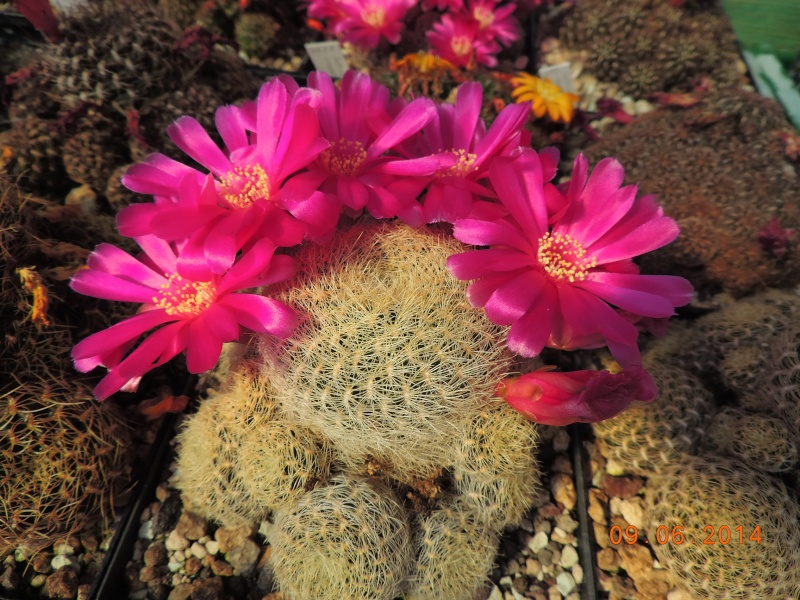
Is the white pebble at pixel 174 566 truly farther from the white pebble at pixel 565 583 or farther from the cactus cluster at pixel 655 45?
the cactus cluster at pixel 655 45

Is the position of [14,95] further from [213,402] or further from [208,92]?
[213,402]

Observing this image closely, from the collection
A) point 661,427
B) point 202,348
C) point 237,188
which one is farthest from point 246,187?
point 661,427

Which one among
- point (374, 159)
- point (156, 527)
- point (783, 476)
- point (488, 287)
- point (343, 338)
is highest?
point (374, 159)

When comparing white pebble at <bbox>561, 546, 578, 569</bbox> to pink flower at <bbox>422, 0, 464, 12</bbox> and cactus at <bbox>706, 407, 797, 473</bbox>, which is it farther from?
pink flower at <bbox>422, 0, 464, 12</bbox>

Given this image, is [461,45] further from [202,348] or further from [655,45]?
[202,348]

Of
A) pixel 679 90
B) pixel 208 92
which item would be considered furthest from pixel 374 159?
pixel 679 90

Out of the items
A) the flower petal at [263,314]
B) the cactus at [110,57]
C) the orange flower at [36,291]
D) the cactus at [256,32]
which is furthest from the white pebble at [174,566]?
the cactus at [256,32]
